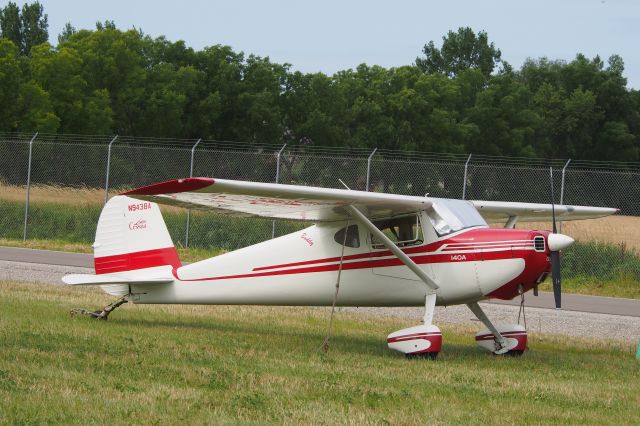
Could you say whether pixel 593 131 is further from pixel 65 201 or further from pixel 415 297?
pixel 415 297

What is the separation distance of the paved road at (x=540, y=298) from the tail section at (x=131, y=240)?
26.6 feet

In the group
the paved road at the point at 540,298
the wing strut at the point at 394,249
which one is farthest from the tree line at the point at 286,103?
the wing strut at the point at 394,249

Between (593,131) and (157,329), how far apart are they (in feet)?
203

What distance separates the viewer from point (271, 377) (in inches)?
364

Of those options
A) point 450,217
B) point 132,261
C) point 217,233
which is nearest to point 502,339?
point 450,217

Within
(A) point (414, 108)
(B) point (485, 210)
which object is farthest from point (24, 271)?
(A) point (414, 108)

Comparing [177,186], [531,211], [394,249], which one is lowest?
[394,249]

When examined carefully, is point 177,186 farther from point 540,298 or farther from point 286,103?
point 286,103

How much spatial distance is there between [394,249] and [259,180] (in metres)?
15.4

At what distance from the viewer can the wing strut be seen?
477 inches

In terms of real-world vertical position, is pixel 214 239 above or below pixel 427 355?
below

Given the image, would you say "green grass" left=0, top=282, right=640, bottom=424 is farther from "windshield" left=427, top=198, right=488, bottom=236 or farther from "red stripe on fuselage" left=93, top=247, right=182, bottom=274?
"windshield" left=427, top=198, right=488, bottom=236

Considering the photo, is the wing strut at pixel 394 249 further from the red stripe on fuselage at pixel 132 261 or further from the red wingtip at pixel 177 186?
the red stripe on fuselage at pixel 132 261

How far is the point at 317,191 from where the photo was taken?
452 inches
